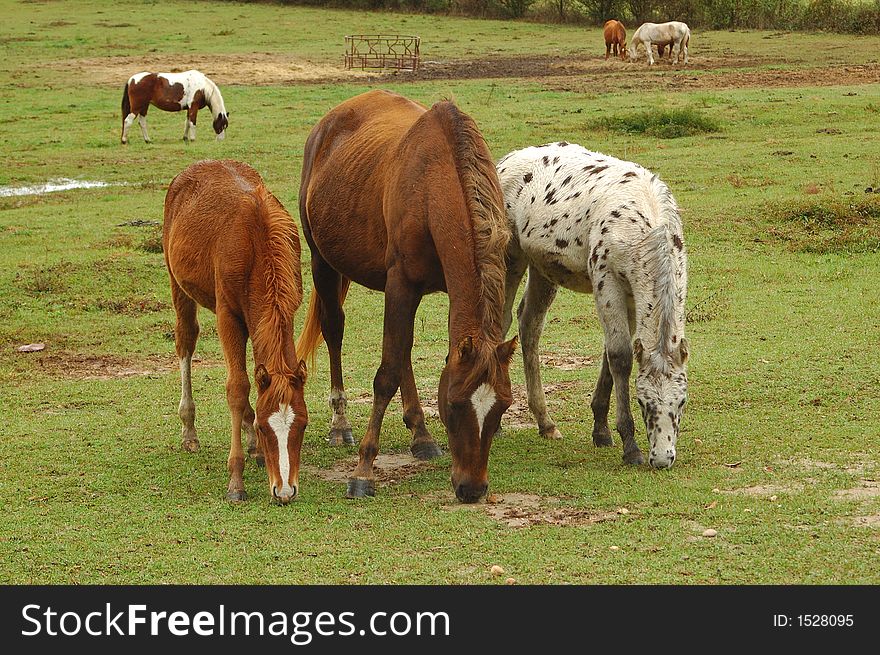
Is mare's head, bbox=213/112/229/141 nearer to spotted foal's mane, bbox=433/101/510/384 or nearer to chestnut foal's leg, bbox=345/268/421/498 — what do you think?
spotted foal's mane, bbox=433/101/510/384

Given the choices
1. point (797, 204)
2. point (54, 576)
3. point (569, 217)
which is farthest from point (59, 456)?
point (797, 204)

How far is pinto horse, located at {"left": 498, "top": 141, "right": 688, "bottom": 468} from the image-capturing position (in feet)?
22.4

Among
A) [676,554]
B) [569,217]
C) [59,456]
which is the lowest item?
[59,456]

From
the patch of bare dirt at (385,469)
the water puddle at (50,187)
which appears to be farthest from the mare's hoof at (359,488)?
the water puddle at (50,187)

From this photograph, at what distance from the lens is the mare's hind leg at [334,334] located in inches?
324

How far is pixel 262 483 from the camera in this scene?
7148mm

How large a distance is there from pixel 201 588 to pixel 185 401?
114 inches

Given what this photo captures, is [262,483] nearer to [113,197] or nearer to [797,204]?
[797,204]

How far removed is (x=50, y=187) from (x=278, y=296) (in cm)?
1369

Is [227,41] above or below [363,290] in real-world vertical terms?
above

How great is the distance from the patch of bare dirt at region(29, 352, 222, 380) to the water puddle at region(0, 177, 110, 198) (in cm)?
823

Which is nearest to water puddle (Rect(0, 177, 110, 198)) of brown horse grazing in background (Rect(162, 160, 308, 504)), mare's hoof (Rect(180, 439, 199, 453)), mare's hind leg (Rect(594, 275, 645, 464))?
brown horse grazing in background (Rect(162, 160, 308, 504))

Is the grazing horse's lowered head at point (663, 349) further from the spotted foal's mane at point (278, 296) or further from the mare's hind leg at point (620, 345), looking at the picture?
the spotted foal's mane at point (278, 296)

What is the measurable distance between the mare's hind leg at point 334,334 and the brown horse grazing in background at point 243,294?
780 millimetres
